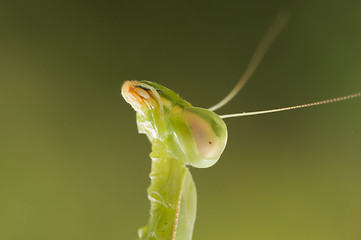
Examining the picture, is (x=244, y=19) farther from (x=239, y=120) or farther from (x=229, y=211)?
(x=229, y=211)

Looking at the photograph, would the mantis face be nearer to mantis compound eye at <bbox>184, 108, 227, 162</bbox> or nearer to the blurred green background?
mantis compound eye at <bbox>184, 108, 227, 162</bbox>

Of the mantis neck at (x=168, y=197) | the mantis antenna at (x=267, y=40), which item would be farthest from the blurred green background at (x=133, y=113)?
the mantis neck at (x=168, y=197)

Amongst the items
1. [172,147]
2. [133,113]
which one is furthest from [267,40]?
[172,147]

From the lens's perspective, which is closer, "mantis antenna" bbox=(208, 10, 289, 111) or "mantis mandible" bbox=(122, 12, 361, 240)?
"mantis mandible" bbox=(122, 12, 361, 240)

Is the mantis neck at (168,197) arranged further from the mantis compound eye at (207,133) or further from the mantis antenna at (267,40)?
the mantis antenna at (267,40)

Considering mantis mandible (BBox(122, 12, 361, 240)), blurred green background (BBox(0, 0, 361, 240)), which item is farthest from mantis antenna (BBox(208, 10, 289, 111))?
mantis mandible (BBox(122, 12, 361, 240))

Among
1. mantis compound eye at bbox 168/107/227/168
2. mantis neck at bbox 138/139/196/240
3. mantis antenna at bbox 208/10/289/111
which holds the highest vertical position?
A: mantis antenna at bbox 208/10/289/111

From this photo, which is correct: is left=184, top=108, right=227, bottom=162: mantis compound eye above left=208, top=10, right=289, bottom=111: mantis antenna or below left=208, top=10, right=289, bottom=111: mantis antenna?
below
